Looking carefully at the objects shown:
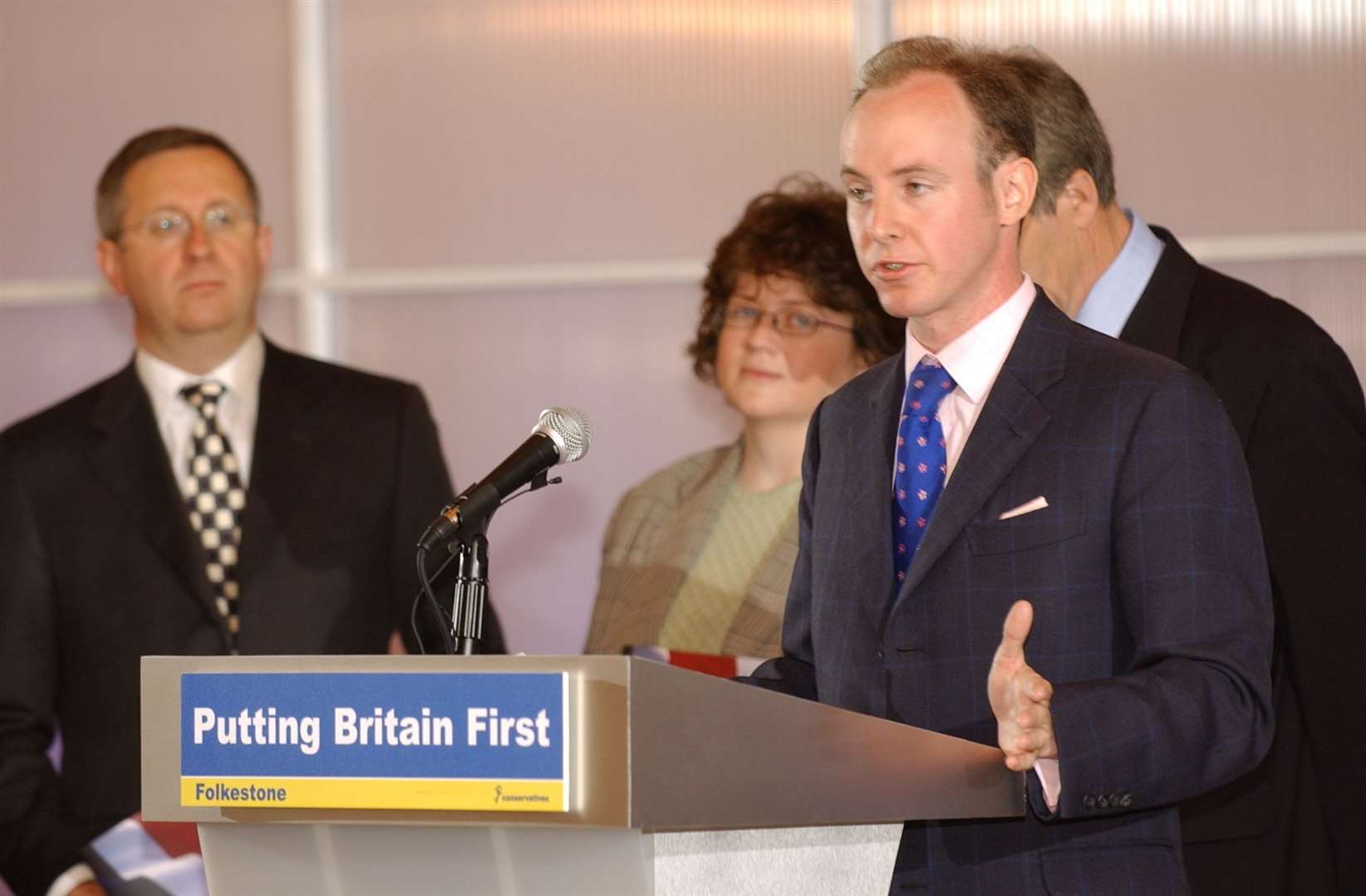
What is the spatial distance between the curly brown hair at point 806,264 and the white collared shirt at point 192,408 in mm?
952

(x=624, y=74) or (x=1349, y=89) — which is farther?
(x=624, y=74)

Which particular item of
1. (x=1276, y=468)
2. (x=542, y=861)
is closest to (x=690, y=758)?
(x=542, y=861)

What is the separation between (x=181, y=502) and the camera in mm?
3645

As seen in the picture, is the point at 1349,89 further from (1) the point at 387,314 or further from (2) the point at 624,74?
(1) the point at 387,314

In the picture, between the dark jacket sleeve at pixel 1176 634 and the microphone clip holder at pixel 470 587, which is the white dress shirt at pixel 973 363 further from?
the microphone clip holder at pixel 470 587

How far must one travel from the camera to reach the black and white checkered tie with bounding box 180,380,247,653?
3637 millimetres

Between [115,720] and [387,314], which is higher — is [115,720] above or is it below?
below

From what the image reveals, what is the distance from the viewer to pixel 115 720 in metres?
3.52

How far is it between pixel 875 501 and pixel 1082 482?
255mm

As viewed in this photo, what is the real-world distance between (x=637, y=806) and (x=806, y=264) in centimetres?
225

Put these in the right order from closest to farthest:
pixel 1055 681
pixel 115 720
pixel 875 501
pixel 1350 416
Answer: pixel 1055 681
pixel 875 501
pixel 1350 416
pixel 115 720

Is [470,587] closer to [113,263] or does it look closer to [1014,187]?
[1014,187]

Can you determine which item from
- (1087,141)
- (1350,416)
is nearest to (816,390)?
(1087,141)

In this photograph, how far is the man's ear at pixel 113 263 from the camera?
3.92m
